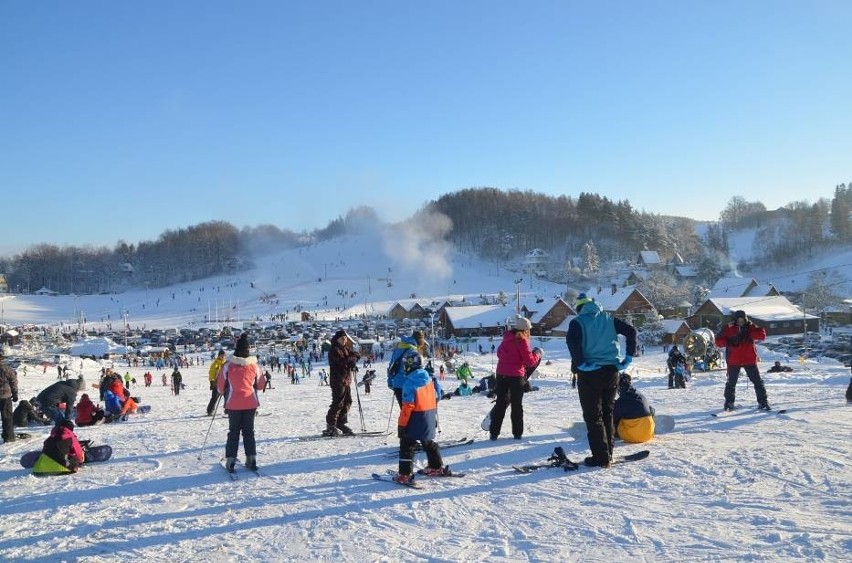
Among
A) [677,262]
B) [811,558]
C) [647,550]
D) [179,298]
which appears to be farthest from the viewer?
[179,298]

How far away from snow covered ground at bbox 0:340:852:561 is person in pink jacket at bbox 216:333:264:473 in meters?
0.22

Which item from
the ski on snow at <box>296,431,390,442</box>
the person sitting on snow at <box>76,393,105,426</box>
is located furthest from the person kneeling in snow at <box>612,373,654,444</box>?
the person sitting on snow at <box>76,393,105,426</box>

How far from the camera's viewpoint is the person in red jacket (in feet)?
→ 23.0

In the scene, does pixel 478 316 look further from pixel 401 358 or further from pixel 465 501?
pixel 465 501

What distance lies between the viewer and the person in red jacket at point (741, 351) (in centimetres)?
701

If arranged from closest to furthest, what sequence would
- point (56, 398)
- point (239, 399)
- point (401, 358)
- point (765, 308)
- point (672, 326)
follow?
1. point (401, 358)
2. point (239, 399)
3. point (56, 398)
4. point (672, 326)
5. point (765, 308)

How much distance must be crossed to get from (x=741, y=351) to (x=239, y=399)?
5.77 meters

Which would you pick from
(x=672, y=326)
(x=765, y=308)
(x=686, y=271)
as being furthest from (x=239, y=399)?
(x=686, y=271)

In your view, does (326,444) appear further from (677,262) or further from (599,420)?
(677,262)

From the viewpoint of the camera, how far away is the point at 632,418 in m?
5.43

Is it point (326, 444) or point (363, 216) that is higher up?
point (363, 216)

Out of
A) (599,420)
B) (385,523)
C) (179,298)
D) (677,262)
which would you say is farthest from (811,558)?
(179,298)

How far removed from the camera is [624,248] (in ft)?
347

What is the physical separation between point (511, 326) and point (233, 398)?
274 cm
